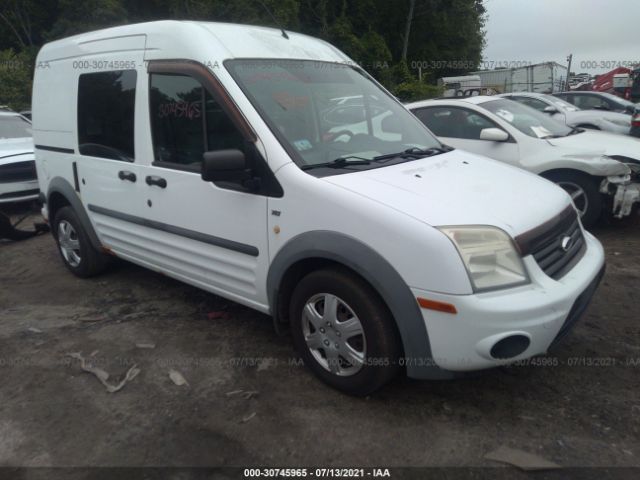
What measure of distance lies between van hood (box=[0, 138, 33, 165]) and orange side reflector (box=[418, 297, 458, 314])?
745 centimetres

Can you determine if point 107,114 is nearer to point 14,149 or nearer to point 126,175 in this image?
point 126,175

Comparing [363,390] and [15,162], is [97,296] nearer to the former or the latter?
[363,390]

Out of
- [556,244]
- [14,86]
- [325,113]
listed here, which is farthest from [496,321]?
[14,86]

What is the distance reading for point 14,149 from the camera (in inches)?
326

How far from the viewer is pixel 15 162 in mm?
7852

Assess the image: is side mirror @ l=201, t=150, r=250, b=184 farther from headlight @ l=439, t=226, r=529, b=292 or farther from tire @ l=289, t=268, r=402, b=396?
headlight @ l=439, t=226, r=529, b=292

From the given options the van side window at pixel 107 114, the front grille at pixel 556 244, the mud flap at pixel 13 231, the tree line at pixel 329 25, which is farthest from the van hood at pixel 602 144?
the tree line at pixel 329 25

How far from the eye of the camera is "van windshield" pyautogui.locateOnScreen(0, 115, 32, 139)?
905 centimetres

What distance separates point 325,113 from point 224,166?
861 mm

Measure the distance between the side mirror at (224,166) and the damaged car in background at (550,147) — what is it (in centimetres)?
376

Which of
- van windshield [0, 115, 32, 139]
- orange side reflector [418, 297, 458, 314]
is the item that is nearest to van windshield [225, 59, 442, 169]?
orange side reflector [418, 297, 458, 314]

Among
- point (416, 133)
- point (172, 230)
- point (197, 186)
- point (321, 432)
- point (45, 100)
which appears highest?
point (45, 100)

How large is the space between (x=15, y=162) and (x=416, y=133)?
6.58m

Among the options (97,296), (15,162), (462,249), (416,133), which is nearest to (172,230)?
(97,296)
